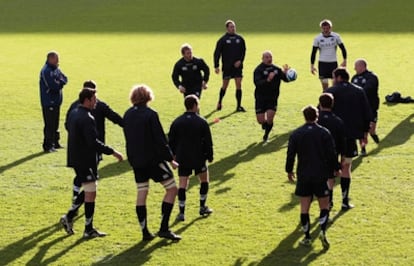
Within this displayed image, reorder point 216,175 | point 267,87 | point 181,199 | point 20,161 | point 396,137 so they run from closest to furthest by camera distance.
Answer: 1. point 181,199
2. point 216,175
3. point 20,161
4. point 267,87
5. point 396,137

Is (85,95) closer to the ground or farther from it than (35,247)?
farther from it

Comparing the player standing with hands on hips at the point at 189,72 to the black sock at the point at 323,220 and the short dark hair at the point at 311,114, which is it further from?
the black sock at the point at 323,220

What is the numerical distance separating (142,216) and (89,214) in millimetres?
758

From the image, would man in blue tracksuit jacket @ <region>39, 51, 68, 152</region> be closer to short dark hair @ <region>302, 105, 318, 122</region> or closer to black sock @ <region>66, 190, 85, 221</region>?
black sock @ <region>66, 190, 85, 221</region>

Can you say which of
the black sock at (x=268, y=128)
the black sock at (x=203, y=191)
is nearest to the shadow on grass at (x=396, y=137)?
the black sock at (x=268, y=128)

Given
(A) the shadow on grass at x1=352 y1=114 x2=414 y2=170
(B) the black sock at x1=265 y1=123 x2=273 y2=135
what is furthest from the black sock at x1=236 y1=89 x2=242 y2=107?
(A) the shadow on grass at x1=352 y1=114 x2=414 y2=170

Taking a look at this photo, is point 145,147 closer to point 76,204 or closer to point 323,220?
point 76,204

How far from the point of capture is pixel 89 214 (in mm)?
11078

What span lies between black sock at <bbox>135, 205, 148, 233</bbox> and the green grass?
24cm

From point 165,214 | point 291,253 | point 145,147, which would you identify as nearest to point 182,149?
point 145,147

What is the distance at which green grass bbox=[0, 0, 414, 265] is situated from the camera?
10672 mm

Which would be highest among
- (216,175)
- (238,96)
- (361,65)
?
(361,65)
